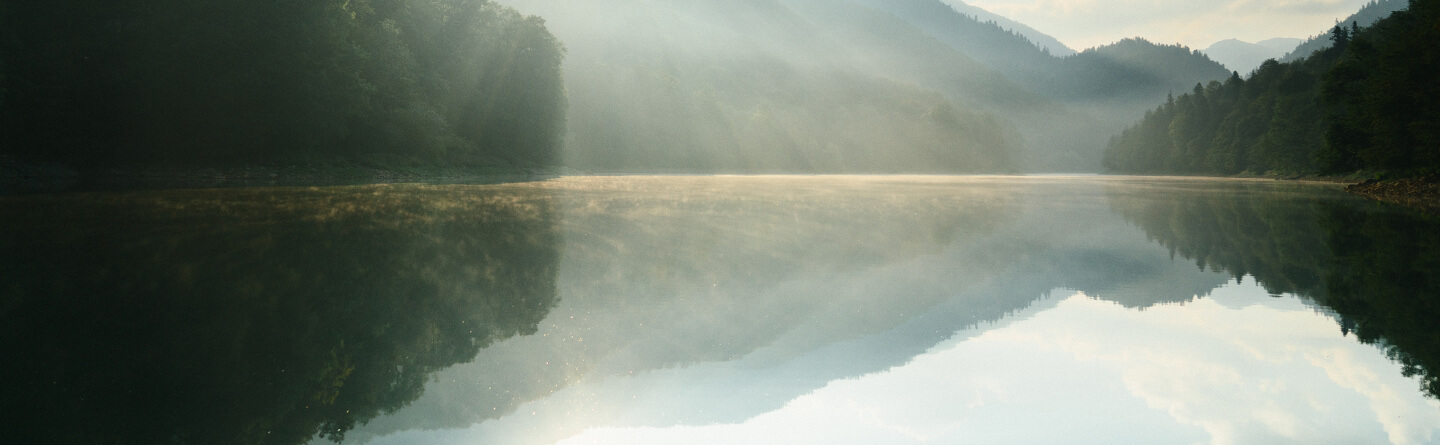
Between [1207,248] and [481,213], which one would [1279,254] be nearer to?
[1207,248]

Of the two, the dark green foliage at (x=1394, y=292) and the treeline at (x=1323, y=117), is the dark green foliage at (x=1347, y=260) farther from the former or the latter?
the treeline at (x=1323, y=117)

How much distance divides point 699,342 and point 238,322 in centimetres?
359

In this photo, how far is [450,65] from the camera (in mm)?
59438

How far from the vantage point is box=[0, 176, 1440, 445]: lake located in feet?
13.5

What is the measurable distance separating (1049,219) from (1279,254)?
800 cm

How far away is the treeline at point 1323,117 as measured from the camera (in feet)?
125

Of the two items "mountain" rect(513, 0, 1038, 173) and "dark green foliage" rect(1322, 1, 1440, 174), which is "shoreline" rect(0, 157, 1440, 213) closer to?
"dark green foliage" rect(1322, 1, 1440, 174)

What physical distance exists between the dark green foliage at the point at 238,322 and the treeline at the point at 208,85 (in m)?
25.4

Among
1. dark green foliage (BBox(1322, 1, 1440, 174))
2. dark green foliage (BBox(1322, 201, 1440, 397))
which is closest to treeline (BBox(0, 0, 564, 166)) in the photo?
dark green foliage (BBox(1322, 201, 1440, 397))

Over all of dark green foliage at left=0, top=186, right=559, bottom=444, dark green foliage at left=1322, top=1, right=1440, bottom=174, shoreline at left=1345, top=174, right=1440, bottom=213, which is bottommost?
shoreline at left=1345, top=174, right=1440, bottom=213

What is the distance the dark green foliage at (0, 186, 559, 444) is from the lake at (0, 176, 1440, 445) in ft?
0.10

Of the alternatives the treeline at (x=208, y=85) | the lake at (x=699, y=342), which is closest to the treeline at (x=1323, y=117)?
the lake at (x=699, y=342)

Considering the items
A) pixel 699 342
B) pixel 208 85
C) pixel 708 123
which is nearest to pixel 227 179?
pixel 208 85

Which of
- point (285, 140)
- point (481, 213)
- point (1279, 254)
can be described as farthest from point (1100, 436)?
point (285, 140)
